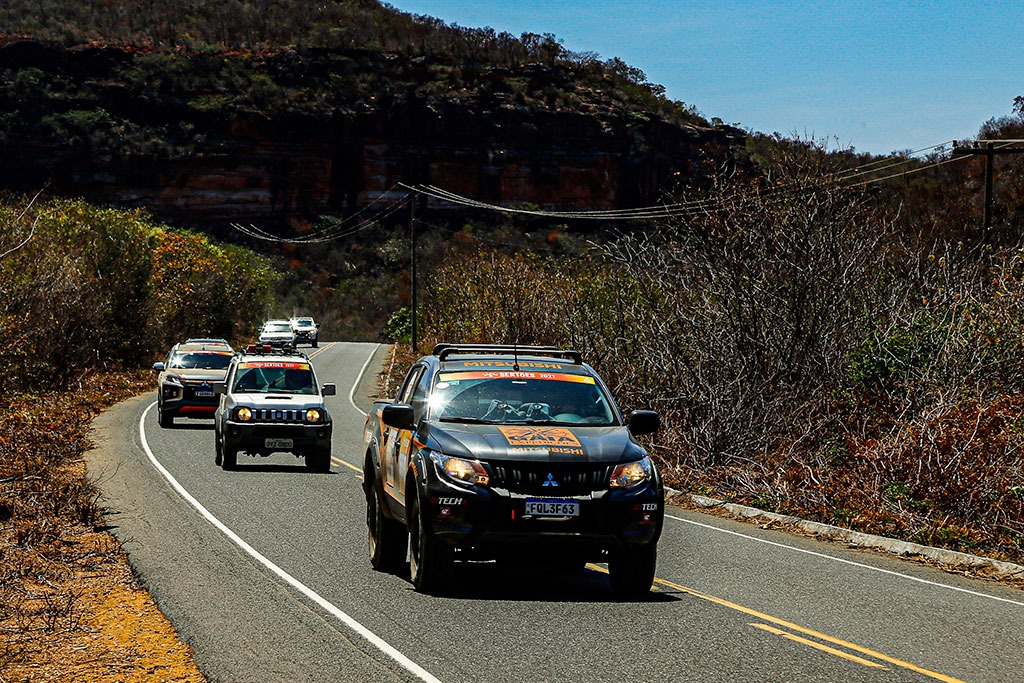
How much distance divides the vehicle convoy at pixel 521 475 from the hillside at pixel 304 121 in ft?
388

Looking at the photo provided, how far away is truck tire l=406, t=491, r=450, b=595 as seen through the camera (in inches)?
411

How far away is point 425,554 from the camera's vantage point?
10555 millimetres

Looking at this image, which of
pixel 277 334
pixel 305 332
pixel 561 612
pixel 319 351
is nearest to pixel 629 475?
pixel 561 612

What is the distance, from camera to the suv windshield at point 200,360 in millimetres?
31672

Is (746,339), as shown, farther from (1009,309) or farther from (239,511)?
(239,511)

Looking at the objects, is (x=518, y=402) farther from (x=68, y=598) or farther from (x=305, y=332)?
(x=305, y=332)

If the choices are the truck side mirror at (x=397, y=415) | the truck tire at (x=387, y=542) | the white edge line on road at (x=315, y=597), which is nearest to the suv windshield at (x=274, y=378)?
the white edge line on road at (x=315, y=597)

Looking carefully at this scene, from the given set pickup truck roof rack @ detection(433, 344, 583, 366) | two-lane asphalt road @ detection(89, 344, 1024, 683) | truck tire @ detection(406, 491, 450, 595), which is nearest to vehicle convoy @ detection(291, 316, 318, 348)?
two-lane asphalt road @ detection(89, 344, 1024, 683)

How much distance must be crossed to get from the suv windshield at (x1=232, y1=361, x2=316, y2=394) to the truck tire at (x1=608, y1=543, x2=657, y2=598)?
13.4 meters

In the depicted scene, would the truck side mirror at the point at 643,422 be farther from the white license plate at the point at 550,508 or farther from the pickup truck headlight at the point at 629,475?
the white license plate at the point at 550,508

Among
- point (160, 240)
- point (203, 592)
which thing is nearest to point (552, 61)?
point (160, 240)

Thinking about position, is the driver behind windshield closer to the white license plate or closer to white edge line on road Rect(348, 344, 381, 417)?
the white license plate

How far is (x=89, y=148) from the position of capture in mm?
123938

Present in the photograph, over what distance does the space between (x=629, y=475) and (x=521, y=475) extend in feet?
2.87
